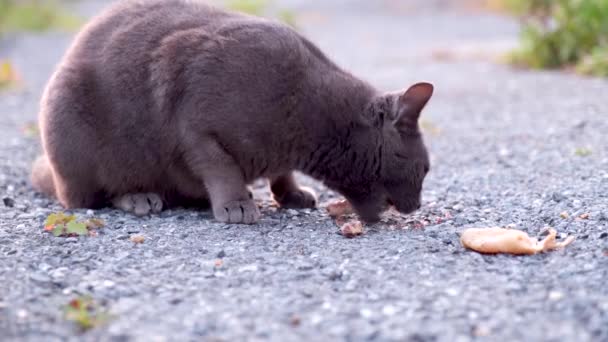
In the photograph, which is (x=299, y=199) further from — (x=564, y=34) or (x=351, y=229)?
(x=564, y=34)

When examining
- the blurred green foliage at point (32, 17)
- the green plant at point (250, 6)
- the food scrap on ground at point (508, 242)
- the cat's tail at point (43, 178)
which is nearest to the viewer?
the food scrap on ground at point (508, 242)

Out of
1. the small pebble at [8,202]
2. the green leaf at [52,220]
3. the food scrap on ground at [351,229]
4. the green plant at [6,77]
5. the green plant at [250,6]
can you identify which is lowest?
the food scrap on ground at [351,229]

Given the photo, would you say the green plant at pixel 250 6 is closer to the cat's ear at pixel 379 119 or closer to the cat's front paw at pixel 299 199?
the cat's front paw at pixel 299 199

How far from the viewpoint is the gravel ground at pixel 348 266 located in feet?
8.15

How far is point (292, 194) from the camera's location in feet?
14.4

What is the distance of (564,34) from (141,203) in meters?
6.42

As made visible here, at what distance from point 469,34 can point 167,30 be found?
11486mm

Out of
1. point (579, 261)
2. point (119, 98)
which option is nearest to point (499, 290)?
point (579, 261)

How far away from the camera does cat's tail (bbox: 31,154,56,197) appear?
452cm

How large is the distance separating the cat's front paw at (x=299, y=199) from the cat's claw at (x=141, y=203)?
71 cm

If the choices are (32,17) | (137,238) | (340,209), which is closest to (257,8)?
(32,17)

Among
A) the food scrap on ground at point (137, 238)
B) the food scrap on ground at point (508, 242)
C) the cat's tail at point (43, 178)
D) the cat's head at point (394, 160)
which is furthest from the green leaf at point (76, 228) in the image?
the food scrap on ground at point (508, 242)

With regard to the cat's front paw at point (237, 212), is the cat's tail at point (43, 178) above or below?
above

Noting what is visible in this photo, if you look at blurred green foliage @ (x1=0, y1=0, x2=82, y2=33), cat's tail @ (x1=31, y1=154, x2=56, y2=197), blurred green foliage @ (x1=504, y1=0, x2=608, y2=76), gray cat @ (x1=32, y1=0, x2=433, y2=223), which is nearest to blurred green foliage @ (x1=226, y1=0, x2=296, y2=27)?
blurred green foliage @ (x1=0, y1=0, x2=82, y2=33)
